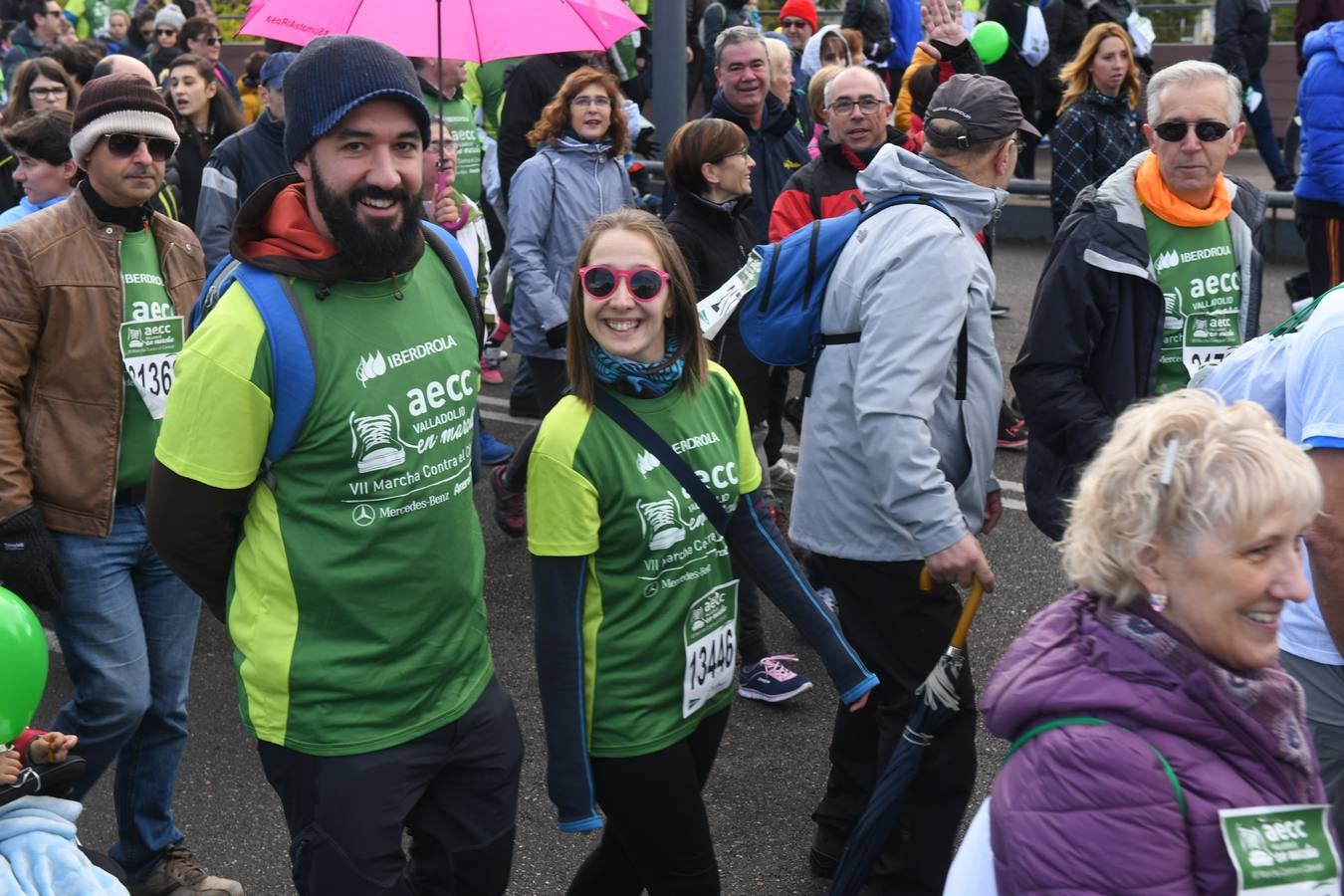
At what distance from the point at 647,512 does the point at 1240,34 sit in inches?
460

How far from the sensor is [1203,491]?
6.82 feet

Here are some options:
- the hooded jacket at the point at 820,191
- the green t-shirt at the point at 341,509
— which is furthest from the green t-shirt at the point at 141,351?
the hooded jacket at the point at 820,191

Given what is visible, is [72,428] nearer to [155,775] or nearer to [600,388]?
[155,775]

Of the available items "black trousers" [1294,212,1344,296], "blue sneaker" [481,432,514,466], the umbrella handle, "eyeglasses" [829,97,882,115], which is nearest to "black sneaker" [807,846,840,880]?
the umbrella handle

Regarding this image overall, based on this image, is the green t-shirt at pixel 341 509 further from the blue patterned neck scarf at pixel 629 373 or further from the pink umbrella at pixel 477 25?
the pink umbrella at pixel 477 25

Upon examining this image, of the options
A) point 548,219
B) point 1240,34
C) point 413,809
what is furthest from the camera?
point 1240,34

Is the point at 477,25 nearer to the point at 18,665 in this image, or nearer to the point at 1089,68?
the point at 18,665

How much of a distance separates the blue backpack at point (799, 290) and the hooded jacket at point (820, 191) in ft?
8.21

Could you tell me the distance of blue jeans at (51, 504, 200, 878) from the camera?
12.7 ft

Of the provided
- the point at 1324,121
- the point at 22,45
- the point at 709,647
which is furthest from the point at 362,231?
the point at 22,45

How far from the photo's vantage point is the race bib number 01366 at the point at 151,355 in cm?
392

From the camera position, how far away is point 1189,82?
170 inches

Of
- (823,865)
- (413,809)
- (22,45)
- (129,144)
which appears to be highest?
(22,45)

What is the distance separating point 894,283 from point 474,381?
1.06 meters
